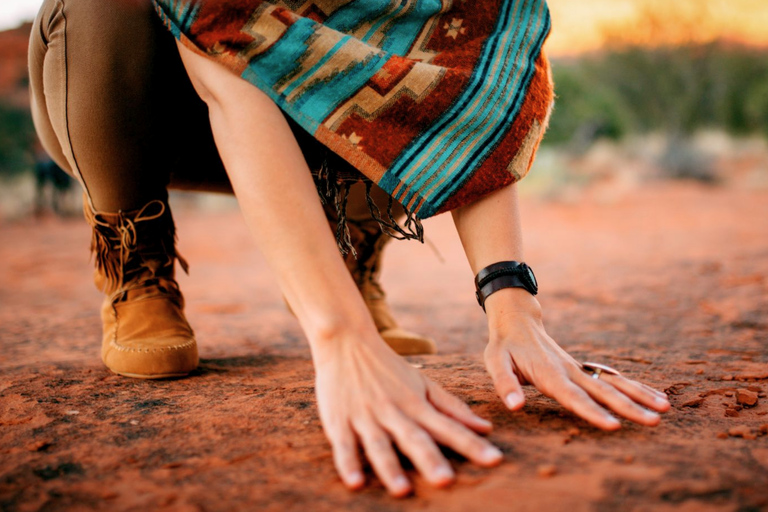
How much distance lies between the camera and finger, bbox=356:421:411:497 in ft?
2.34

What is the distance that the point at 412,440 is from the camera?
76 cm

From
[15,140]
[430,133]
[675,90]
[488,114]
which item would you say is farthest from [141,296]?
[15,140]

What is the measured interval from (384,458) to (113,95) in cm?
97

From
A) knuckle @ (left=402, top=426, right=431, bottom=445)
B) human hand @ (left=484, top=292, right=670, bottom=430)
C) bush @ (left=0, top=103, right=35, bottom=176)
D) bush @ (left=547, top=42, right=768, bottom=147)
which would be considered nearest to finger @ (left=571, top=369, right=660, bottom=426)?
human hand @ (left=484, top=292, right=670, bottom=430)

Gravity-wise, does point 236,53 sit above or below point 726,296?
above

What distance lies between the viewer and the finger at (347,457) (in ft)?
2.39

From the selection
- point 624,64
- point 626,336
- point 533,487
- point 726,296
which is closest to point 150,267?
point 533,487

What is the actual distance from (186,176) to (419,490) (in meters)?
1.20

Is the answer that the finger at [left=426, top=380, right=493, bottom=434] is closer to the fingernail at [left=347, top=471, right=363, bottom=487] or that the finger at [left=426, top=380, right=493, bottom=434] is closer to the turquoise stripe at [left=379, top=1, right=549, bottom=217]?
the fingernail at [left=347, top=471, right=363, bottom=487]

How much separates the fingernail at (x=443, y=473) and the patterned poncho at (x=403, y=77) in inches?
20.9

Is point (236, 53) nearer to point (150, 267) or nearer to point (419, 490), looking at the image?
point (150, 267)

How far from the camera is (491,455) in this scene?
77 cm

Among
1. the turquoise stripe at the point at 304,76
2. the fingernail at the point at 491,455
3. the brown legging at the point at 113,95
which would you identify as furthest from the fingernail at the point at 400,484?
the brown legging at the point at 113,95

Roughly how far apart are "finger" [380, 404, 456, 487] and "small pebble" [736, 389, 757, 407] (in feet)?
2.08
